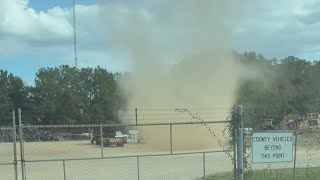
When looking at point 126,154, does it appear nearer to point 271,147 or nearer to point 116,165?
point 116,165

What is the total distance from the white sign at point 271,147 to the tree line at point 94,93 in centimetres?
7782

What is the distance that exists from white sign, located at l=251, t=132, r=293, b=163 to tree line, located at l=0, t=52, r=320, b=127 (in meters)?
77.8

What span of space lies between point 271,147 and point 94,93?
10806cm

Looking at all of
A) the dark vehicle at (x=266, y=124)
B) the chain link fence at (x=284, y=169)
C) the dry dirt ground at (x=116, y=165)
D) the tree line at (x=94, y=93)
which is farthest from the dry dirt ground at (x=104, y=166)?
the tree line at (x=94, y=93)

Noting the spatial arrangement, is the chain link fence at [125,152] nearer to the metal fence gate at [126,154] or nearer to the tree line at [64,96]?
the metal fence gate at [126,154]

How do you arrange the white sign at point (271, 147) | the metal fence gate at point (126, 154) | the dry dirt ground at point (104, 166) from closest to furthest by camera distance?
1. the white sign at point (271, 147)
2. the dry dirt ground at point (104, 166)
3. the metal fence gate at point (126, 154)

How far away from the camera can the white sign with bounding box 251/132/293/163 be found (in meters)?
9.59

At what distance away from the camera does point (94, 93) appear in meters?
117

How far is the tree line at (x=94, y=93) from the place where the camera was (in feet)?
314

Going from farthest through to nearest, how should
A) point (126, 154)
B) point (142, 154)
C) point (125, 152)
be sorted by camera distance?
point (125, 152) → point (126, 154) → point (142, 154)

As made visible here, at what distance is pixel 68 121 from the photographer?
96438mm

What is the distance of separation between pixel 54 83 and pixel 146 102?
66978 mm

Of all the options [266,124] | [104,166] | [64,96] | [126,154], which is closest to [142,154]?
[126,154]

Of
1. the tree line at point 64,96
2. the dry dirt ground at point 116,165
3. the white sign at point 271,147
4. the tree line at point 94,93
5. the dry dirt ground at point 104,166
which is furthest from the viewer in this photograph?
the tree line at point 64,96
